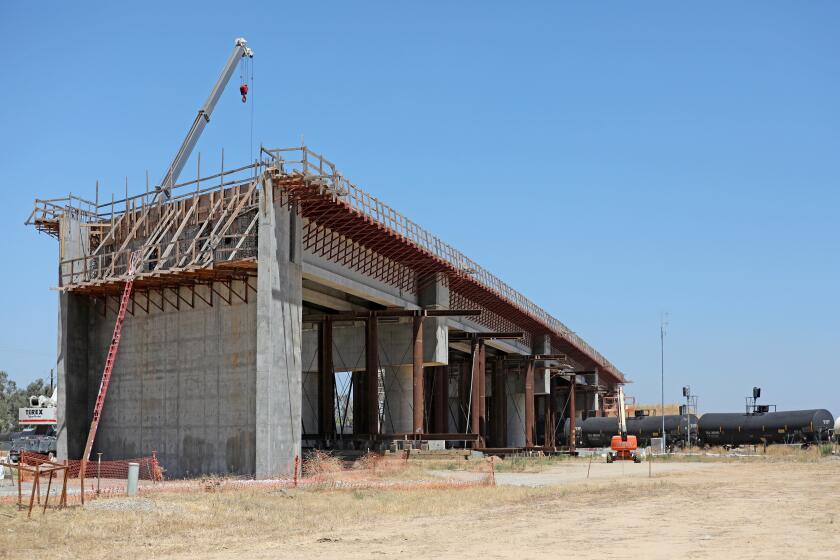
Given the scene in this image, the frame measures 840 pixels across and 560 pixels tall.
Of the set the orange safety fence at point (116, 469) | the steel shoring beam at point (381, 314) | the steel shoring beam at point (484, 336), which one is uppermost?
the steel shoring beam at point (381, 314)

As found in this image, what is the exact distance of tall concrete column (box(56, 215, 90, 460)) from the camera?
140 ft

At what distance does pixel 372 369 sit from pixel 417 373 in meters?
3.30

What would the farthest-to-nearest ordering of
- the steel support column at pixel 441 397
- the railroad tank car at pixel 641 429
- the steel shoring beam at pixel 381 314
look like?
the railroad tank car at pixel 641 429
the steel support column at pixel 441 397
the steel shoring beam at pixel 381 314

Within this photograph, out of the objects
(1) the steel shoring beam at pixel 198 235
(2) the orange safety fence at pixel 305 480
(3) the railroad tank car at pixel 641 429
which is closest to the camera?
(2) the orange safety fence at pixel 305 480

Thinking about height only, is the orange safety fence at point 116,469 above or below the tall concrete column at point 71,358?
below

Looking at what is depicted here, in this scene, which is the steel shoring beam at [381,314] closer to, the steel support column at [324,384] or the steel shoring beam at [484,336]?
the steel support column at [324,384]

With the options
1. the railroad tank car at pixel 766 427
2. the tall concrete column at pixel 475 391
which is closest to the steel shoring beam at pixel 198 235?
the tall concrete column at pixel 475 391

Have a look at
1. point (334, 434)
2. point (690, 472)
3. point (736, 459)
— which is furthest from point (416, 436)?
point (736, 459)

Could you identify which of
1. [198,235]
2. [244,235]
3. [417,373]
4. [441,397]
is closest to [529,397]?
[441,397]

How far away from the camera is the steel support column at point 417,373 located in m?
50.5

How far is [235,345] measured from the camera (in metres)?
37.1

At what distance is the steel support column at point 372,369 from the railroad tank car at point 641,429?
3236 cm

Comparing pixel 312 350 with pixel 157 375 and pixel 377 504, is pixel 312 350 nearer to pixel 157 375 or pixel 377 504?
pixel 157 375

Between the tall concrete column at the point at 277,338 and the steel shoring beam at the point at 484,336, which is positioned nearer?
the tall concrete column at the point at 277,338
